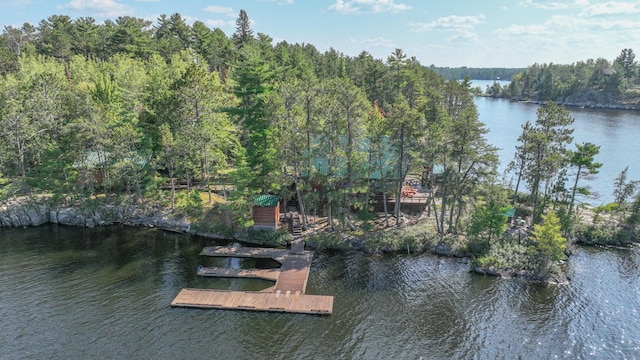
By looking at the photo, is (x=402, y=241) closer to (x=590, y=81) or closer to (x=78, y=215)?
(x=78, y=215)

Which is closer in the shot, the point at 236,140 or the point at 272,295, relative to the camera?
the point at 272,295

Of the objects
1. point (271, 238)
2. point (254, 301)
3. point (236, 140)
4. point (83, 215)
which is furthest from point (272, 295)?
point (83, 215)

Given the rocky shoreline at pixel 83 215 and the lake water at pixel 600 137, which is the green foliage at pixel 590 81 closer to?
the lake water at pixel 600 137

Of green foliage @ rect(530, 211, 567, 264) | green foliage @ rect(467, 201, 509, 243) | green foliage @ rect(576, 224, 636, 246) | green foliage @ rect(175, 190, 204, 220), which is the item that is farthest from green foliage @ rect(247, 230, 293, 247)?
green foliage @ rect(576, 224, 636, 246)

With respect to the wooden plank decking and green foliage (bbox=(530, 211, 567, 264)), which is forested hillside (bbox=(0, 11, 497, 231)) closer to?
green foliage (bbox=(530, 211, 567, 264))

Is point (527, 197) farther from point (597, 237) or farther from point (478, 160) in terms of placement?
point (478, 160)
